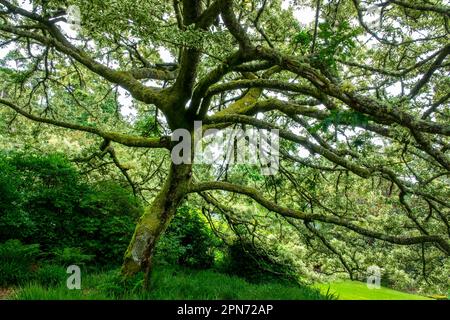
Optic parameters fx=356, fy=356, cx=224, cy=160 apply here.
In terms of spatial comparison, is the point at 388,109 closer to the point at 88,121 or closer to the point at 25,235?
the point at 25,235

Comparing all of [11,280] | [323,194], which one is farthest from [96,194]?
[323,194]

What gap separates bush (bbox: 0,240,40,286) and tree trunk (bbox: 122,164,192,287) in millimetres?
1582

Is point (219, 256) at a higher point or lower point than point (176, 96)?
lower

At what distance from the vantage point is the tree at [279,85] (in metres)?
3.48

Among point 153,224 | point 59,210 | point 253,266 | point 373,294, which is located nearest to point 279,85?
point 153,224

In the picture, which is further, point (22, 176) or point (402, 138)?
point (22, 176)

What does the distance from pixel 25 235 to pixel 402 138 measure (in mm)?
6571

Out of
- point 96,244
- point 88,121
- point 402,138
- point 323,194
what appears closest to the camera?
point 402,138

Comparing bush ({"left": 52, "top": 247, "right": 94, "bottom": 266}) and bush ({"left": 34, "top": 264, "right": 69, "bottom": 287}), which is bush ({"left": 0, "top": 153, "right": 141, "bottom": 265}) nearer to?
bush ({"left": 52, "top": 247, "right": 94, "bottom": 266})

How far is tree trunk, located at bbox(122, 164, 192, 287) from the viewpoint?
19.6 ft

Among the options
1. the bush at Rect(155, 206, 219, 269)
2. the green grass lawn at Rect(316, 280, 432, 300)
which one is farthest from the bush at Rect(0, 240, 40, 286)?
the green grass lawn at Rect(316, 280, 432, 300)

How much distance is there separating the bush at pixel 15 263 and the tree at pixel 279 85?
5.39 ft

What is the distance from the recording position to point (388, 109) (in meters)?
2.94

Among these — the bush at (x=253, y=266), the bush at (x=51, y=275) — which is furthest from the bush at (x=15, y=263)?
the bush at (x=253, y=266)
